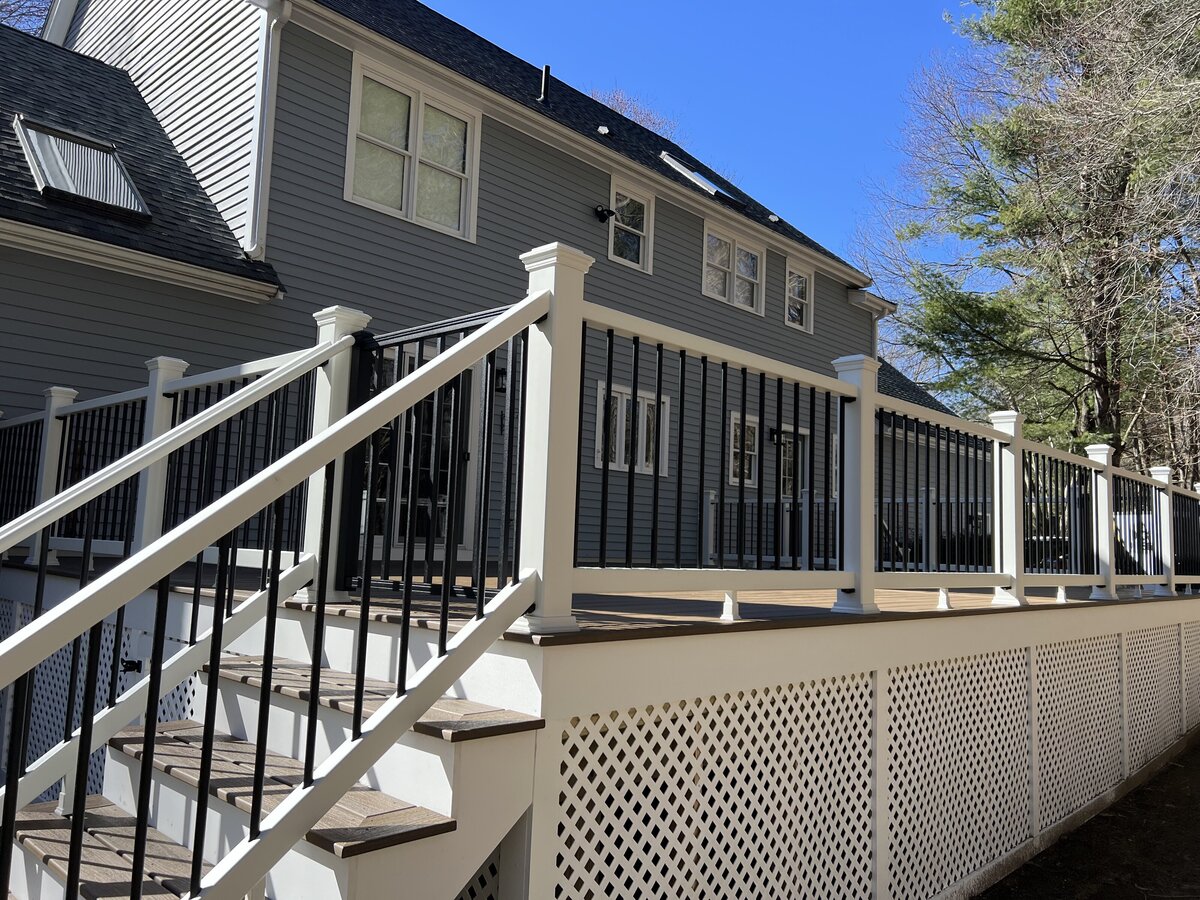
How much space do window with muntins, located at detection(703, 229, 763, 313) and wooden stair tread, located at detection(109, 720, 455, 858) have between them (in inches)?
395

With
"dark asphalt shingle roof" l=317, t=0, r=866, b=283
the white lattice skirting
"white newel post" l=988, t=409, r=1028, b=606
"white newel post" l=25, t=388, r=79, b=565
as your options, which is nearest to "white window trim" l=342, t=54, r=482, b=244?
"dark asphalt shingle roof" l=317, t=0, r=866, b=283

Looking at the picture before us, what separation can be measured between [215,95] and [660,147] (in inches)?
281

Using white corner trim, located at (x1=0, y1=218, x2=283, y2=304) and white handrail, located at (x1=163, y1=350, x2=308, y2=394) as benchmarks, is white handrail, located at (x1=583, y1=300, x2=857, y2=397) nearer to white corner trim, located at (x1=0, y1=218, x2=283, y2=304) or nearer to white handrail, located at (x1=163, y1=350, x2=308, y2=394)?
white handrail, located at (x1=163, y1=350, x2=308, y2=394)

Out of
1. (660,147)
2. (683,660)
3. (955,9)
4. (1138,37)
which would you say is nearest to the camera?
(683,660)

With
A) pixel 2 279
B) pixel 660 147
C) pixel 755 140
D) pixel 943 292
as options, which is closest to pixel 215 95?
pixel 2 279

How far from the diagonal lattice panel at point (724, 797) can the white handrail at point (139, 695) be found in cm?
120

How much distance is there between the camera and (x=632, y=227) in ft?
37.0

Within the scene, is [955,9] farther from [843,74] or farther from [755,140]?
[755,140]

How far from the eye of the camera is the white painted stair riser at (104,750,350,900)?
6.77ft

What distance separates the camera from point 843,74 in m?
22.7

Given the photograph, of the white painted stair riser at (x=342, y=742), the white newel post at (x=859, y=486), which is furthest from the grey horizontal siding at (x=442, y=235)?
the white newel post at (x=859, y=486)

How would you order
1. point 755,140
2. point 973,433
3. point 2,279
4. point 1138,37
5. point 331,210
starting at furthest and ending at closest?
point 755,140 → point 1138,37 → point 331,210 → point 2,279 → point 973,433

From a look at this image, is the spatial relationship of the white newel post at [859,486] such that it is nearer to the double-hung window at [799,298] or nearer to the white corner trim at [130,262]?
the white corner trim at [130,262]

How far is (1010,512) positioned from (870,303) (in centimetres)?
1061
